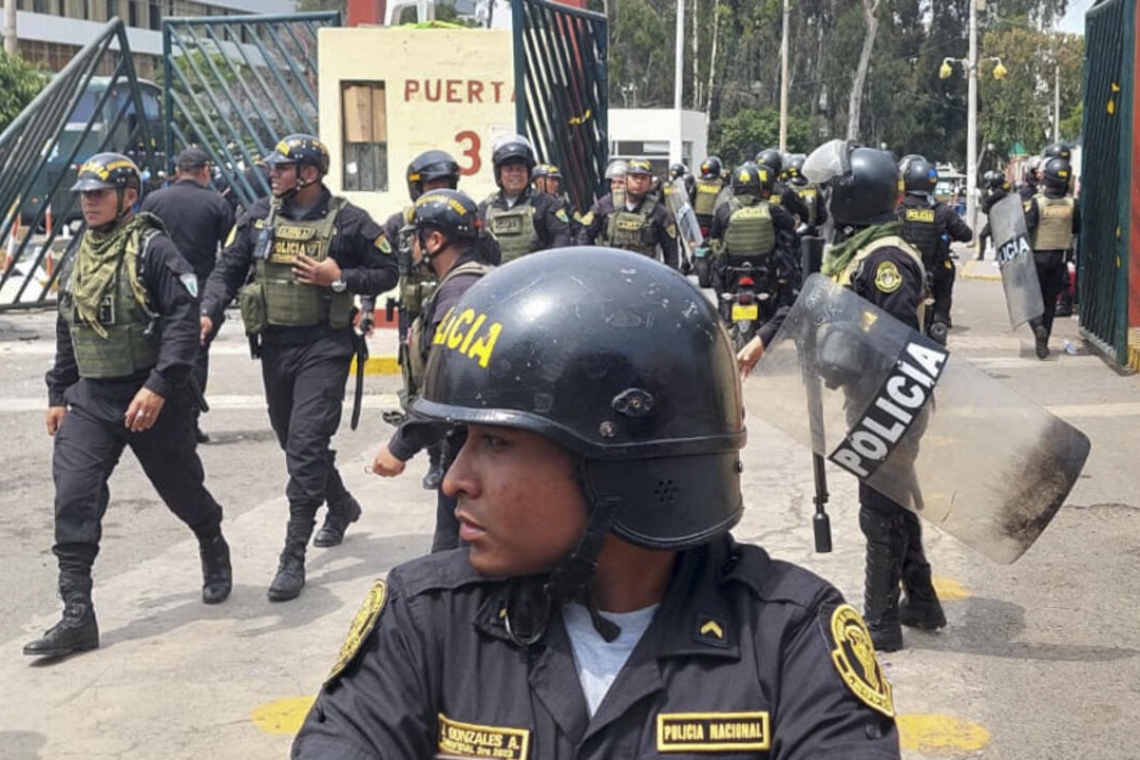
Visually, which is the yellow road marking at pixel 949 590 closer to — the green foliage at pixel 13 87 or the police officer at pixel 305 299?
the police officer at pixel 305 299

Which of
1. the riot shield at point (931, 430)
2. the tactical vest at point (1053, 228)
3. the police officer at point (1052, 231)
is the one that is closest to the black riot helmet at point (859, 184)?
the riot shield at point (931, 430)

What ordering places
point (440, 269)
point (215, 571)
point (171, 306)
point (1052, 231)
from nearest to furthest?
point (440, 269)
point (171, 306)
point (215, 571)
point (1052, 231)

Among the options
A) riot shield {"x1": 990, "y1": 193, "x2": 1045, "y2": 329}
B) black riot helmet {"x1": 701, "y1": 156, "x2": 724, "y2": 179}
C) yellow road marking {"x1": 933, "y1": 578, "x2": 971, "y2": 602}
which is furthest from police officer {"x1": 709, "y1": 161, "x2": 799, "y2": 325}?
black riot helmet {"x1": 701, "y1": 156, "x2": 724, "y2": 179}

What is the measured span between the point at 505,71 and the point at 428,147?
37.1 inches

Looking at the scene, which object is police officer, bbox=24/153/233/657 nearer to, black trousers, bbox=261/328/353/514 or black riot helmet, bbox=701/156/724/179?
black trousers, bbox=261/328/353/514

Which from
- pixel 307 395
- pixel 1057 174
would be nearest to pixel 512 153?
pixel 307 395

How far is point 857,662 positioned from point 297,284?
5127 millimetres

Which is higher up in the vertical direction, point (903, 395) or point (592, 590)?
point (592, 590)

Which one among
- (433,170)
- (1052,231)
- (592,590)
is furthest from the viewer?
(1052,231)

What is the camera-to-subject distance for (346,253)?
6844mm

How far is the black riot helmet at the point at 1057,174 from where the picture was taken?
588 inches

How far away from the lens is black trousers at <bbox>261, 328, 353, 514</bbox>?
260 inches

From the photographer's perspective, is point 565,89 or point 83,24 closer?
point 565,89

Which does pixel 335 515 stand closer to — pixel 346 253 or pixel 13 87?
pixel 346 253
